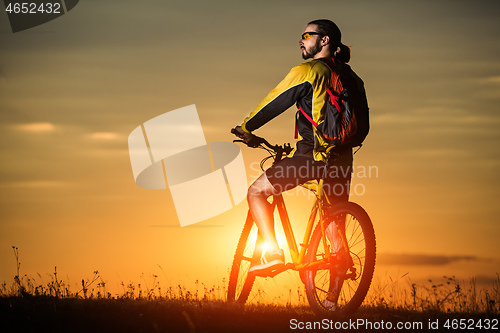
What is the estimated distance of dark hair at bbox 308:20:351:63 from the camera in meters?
7.32

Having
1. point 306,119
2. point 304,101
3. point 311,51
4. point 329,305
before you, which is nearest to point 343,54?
point 311,51

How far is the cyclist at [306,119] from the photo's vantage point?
7074mm

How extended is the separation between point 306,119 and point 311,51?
0.73 meters

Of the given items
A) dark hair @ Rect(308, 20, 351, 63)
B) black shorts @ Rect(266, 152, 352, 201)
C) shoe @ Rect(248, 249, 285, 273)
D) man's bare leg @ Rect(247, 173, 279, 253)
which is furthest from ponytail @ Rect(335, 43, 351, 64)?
shoe @ Rect(248, 249, 285, 273)

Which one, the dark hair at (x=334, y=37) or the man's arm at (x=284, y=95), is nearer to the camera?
the man's arm at (x=284, y=95)

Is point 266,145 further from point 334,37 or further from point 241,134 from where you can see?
point 334,37

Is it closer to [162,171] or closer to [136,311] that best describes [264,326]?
[136,311]

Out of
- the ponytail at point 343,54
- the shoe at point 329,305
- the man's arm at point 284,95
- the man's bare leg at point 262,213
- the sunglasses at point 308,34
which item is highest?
the sunglasses at point 308,34

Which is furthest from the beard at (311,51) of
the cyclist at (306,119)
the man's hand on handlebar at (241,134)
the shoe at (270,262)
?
the shoe at (270,262)

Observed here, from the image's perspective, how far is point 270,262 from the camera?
25.5 feet

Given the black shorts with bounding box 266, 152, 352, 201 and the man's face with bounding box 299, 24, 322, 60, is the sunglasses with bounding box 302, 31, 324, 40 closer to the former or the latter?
the man's face with bounding box 299, 24, 322, 60

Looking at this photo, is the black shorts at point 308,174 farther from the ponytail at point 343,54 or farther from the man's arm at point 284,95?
the ponytail at point 343,54

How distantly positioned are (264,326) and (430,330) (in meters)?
1.75

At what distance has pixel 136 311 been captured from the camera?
23.8 ft
